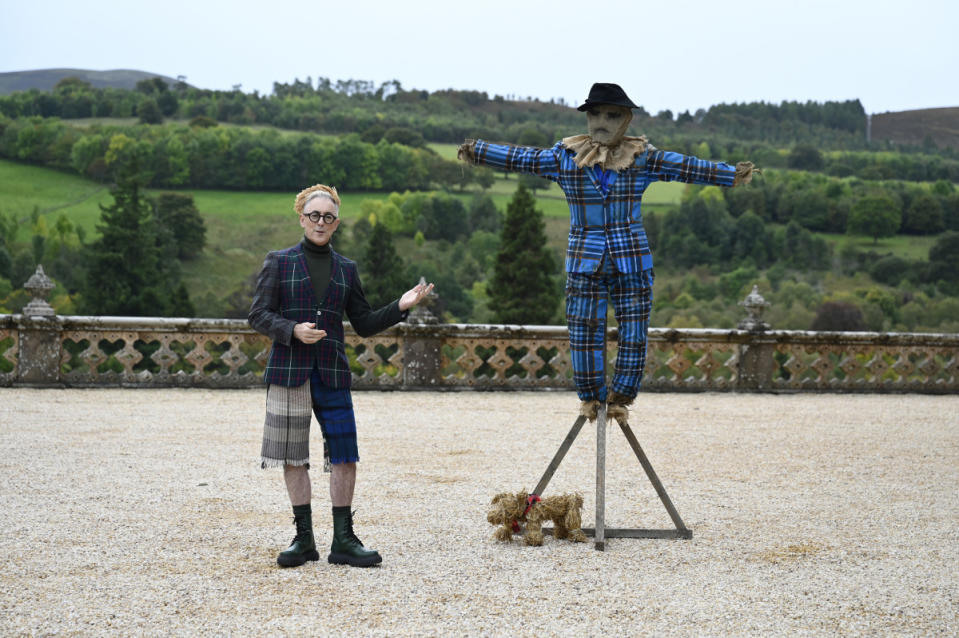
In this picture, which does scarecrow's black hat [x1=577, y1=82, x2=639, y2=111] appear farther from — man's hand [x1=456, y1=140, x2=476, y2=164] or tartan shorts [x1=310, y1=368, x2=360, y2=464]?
tartan shorts [x1=310, y1=368, x2=360, y2=464]

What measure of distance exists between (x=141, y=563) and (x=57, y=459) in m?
3.24

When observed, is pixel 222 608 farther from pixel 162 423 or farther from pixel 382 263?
pixel 382 263

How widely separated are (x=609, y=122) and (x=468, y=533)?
8.21ft

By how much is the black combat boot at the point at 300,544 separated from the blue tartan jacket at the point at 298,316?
26.8 inches

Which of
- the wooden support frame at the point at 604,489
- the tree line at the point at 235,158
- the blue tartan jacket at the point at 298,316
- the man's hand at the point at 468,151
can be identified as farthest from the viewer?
the tree line at the point at 235,158

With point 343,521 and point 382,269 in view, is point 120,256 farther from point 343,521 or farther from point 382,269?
point 343,521

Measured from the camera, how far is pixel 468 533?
569 centimetres

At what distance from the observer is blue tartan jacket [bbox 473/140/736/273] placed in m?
5.34

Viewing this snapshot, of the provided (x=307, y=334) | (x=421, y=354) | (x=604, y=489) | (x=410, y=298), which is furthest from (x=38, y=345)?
(x=604, y=489)

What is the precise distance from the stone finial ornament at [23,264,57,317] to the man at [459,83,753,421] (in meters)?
8.58

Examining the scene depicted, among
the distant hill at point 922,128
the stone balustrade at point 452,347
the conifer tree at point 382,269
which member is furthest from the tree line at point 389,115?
the stone balustrade at point 452,347

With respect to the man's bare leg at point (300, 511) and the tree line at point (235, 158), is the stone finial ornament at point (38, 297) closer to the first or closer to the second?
the man's bare leg at point (300, 511)

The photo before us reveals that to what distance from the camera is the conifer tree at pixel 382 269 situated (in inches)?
2244

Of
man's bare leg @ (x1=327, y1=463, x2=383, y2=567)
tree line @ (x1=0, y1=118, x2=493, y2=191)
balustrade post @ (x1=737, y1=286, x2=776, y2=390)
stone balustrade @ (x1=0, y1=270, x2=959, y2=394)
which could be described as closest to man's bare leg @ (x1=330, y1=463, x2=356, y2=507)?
man's bare leg @ (x1=327, y1=463, x2=383, y2=567)
